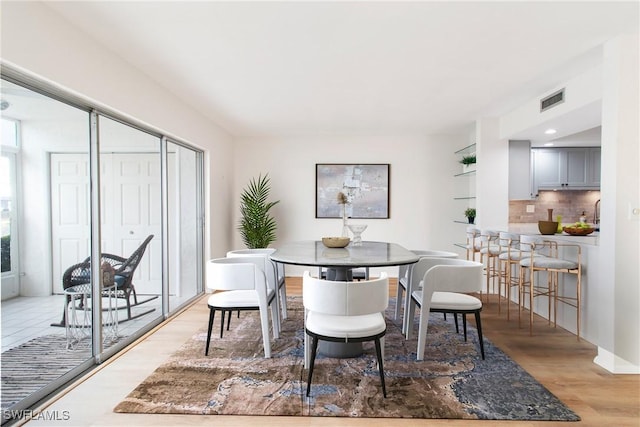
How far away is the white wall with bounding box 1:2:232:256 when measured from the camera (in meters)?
2.00

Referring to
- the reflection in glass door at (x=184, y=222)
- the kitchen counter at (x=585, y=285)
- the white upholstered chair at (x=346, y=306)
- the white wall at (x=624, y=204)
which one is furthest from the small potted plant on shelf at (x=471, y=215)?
the reflection in glass door at (x=184, y=222)

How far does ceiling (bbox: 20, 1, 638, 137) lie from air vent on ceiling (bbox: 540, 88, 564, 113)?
0.09 meters

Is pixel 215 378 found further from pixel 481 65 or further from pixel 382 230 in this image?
pixel 382 230

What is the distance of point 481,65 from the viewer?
3.14 metres

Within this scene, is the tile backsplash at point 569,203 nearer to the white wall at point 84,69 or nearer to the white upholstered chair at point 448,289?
the white upholstered chair at point 448,289

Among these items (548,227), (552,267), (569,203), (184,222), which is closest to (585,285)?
(552,267)

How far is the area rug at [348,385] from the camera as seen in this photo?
87.5 inches

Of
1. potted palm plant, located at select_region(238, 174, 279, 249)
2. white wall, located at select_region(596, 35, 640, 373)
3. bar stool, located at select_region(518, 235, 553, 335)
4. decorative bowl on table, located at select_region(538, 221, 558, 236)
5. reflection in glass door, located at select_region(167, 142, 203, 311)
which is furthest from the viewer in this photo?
potted palm plant, located at select_region(238, 174, 279, 249)

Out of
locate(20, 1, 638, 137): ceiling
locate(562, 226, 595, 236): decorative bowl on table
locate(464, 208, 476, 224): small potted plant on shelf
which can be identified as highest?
locate(20, 1, 638, 137): ceiling

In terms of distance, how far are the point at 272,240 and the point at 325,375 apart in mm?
3613

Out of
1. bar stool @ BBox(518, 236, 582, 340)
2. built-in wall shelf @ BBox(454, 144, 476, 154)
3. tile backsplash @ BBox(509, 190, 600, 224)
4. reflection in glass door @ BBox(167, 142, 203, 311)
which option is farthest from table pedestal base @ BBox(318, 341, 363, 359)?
tile backsplash @ BBox(509, 190, 600, 224)

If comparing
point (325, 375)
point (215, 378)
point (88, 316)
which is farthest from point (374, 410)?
point (88, 316)

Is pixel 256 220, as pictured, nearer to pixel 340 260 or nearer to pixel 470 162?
pixel 340 260

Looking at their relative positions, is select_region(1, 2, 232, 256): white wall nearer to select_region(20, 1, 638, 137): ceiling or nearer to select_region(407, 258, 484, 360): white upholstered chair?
select_region(20, 1, 638, 137): ceiling
